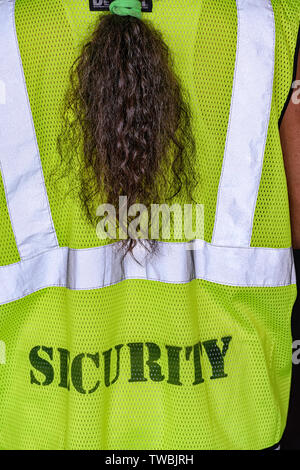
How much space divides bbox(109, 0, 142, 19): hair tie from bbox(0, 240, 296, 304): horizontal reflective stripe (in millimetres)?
381

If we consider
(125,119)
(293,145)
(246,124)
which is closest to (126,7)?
(125,119)

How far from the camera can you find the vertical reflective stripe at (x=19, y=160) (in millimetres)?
862

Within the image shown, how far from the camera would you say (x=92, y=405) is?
978 mm

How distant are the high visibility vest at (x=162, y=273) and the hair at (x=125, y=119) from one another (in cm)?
3

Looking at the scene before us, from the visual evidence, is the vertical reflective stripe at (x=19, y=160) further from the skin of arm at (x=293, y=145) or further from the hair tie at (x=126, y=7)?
the skin of arm at (x=293, y=145)

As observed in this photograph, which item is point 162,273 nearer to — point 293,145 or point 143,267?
point 143,267

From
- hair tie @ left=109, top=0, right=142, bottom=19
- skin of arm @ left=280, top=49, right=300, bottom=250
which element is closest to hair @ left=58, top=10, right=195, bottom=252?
hair tie @ left=109, top=0, right=142, bottom=19

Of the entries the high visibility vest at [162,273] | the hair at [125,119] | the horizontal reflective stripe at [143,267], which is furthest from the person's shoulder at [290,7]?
the horizontal reflective stripe at [143,267]

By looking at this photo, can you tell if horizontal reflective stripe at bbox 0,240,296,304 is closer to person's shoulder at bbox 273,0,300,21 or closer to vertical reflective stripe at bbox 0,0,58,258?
vertical reflective stripe at bbox 0,0,58,258

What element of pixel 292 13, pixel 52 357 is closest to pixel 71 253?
pixel 52 357

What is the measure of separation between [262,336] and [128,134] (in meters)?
0.46

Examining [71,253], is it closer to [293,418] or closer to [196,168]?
[196,168]

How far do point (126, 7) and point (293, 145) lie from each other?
1.21ft

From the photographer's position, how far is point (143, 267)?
0.97 m
